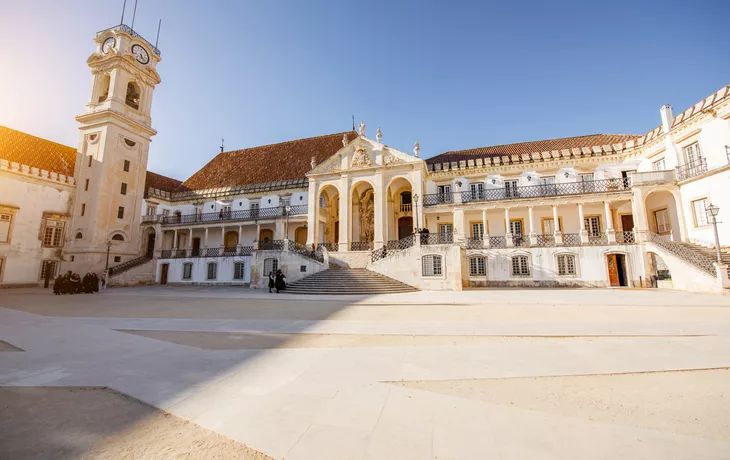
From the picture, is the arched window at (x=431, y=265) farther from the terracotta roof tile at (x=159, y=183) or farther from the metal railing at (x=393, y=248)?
the terracotta roof tile at (x=159, y=183)

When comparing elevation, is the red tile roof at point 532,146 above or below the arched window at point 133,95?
below

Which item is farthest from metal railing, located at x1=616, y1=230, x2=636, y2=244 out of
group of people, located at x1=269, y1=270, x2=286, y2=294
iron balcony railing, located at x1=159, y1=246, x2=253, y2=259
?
iron balcony railing, located at x1=159, y1=246, x2=253, y2=259

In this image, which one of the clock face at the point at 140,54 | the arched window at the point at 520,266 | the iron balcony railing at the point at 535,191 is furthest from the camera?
the clock face at the point at 140,54

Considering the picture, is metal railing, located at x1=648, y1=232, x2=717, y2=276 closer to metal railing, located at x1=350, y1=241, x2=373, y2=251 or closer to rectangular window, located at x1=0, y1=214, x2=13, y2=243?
metal railing, located at x1=350, y1=241, x2=373, y2=251

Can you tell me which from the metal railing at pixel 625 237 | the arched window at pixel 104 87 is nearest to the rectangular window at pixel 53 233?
the arched window at pixel 104 87

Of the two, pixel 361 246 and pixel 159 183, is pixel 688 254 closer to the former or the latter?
pixel 361 246

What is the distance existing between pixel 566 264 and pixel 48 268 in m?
40.1

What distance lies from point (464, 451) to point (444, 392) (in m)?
1.21

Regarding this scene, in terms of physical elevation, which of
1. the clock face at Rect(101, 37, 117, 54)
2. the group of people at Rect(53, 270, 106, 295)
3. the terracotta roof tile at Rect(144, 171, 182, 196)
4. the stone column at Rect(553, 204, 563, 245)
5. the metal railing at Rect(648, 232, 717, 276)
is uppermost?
the clock face at Rect(101, 37, 117, 54)

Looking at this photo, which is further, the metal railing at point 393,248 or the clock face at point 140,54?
the clock face at point 140,54

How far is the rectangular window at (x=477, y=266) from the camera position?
862 inches

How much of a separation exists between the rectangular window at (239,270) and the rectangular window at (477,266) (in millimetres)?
17729

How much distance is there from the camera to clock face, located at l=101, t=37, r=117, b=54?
30.0 metres

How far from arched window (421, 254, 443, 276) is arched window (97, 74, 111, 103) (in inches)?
1333
